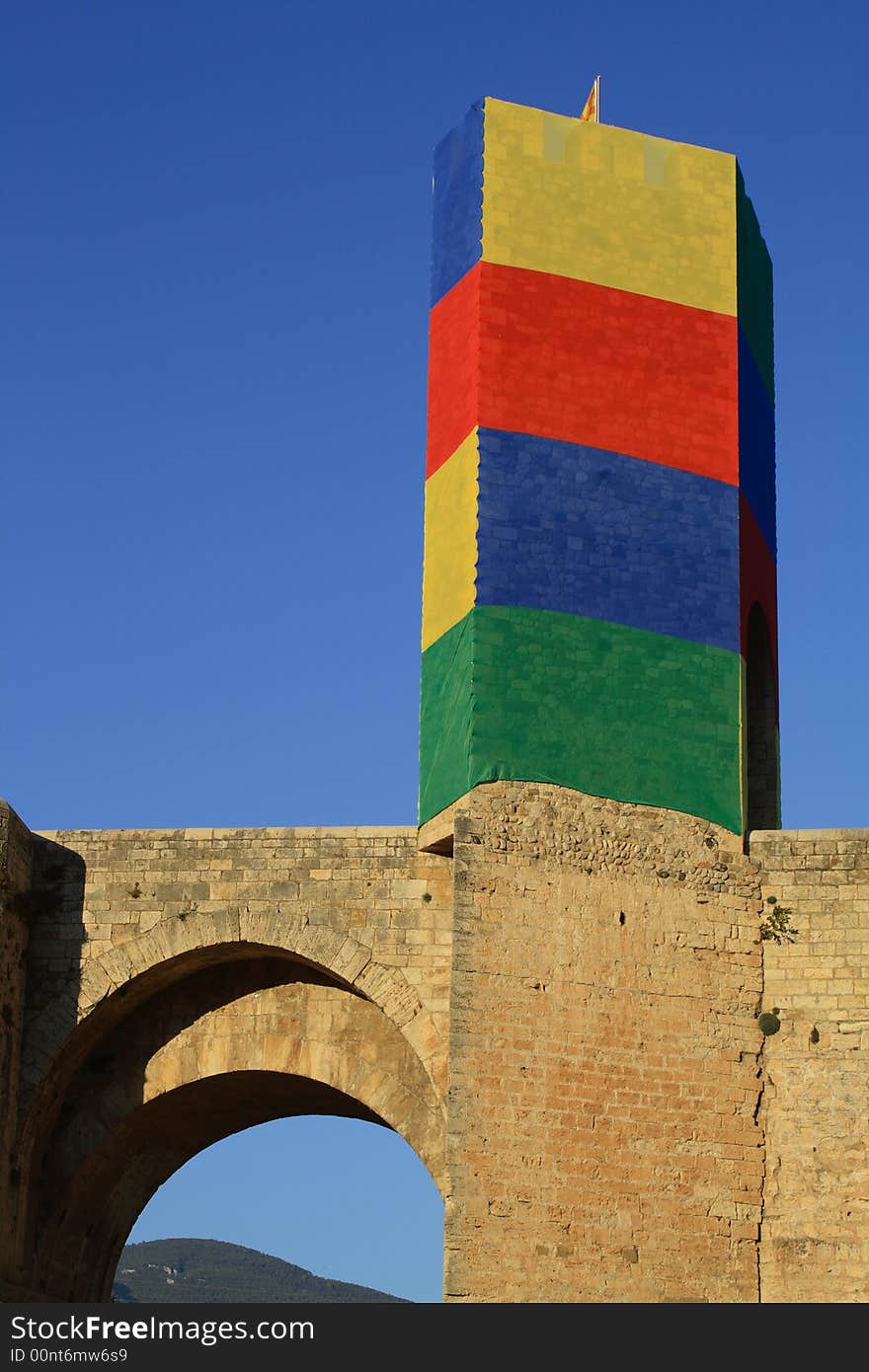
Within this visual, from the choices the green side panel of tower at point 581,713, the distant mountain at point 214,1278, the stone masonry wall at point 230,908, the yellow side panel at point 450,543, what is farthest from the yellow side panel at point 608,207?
the distant mountain at point 214,1278

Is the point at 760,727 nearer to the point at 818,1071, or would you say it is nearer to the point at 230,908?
the point at 818,1071

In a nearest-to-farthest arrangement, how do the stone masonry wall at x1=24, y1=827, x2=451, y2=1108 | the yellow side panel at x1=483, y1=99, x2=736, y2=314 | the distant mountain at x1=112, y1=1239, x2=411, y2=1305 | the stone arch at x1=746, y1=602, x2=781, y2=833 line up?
1. the stone masonry wall at x1=24, y1=827, x2=451, y2=1108
2. the yellow side panel at x1=483, y1=99, x2=736, y2=314
3. the stone arch at x1=746, y1=602, x2=781, y2=833
4. the distant mountain at x1=112, y1=1239, x2=411, y2=1305

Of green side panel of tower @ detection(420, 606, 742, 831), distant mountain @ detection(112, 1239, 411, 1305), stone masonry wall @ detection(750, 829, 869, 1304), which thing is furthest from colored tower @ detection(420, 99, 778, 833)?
distant mountain @ detection(112, 1239, 411, 1305)

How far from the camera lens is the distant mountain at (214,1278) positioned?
57.8 m

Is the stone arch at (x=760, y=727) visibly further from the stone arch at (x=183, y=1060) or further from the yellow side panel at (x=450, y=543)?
the stone arch at (x=183, y=1060)

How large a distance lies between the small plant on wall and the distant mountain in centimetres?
4036

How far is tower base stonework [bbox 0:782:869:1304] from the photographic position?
52.9 ft

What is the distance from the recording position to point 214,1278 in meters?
61.0

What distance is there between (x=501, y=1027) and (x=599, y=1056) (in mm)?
804

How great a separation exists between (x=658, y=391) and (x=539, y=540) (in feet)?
5.82

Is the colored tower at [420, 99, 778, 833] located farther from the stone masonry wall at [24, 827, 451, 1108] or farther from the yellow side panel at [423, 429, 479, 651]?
the stone masonry wall at [24, 827, 451, 1108]

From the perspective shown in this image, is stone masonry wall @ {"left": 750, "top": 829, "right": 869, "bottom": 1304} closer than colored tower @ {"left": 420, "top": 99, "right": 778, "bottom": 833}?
Yes

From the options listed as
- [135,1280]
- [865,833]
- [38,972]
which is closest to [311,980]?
[38,972]

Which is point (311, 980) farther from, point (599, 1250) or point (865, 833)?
point (865, 833)
